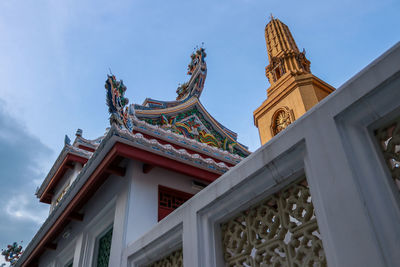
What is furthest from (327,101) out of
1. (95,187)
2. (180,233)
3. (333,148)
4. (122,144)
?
(95,187)

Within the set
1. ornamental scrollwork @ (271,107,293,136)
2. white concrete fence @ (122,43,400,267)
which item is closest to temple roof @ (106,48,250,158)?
white concrete fence @ (122,43,400,267)

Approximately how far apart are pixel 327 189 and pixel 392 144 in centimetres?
52

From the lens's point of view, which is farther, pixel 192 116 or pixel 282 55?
pixel 282 55

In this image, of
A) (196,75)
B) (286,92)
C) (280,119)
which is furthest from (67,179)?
Result: (286,92)

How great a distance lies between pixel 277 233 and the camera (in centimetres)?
308

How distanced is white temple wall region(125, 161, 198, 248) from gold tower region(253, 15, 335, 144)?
1601 cm

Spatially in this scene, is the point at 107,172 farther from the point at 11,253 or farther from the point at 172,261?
the point at 11,253

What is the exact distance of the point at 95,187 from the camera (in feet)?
23.2

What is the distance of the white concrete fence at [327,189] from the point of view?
2262 mm

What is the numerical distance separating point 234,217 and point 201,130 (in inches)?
220

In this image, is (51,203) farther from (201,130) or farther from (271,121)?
(271,121)

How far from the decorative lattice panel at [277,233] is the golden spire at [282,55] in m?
23.8

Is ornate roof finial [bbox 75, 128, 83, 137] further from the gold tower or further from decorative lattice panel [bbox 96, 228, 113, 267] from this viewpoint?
the gold tower

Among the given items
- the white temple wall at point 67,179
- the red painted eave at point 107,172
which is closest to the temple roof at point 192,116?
the red painted eave at point 107,172
